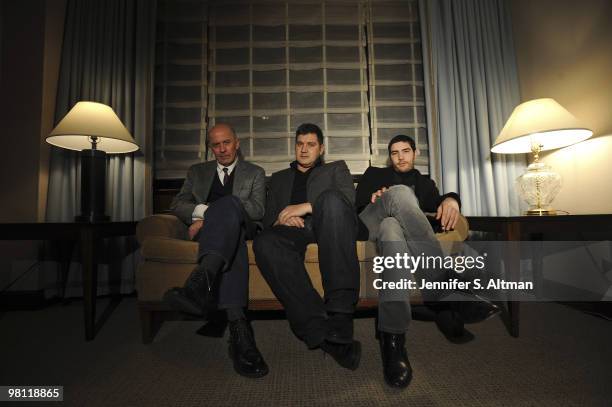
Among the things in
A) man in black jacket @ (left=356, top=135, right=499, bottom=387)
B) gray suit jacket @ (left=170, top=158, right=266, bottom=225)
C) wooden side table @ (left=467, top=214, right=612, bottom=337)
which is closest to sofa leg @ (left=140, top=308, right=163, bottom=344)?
gray suit jacket @ (left=170, top=158, right=266, bottom=225)

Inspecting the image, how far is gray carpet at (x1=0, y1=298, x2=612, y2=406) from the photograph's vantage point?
3.08ft

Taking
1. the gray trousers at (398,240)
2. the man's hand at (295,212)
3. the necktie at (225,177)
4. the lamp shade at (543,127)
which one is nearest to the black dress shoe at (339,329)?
the gray trousers at (398,240)

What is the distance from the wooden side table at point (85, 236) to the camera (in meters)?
1.44

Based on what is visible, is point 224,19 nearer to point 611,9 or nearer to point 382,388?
point 611,9

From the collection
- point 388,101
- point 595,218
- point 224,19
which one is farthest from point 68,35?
point 595,218

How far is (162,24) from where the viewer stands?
100 inches

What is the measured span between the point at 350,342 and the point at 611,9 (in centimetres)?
222

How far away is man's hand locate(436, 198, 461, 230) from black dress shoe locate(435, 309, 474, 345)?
0.40 meters

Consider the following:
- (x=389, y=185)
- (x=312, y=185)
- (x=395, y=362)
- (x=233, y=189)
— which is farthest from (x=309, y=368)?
(x=389, y=185)

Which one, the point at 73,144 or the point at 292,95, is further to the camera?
the point at 292,95

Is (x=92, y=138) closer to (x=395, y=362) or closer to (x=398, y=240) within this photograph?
(x=398, y=240)

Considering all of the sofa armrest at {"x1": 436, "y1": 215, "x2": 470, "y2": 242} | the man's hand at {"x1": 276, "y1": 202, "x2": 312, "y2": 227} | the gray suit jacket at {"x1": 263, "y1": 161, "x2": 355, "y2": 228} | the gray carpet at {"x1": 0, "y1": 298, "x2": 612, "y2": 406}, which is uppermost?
the gray suit jacket at {"x1": 263, "y1": 161, "x2": 355, "y2": 228}

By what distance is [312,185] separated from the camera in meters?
1.66

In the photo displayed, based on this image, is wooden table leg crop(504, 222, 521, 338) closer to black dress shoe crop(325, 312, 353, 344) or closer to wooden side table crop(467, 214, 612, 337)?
wooden side table crop(467, 214, 612, 337)
